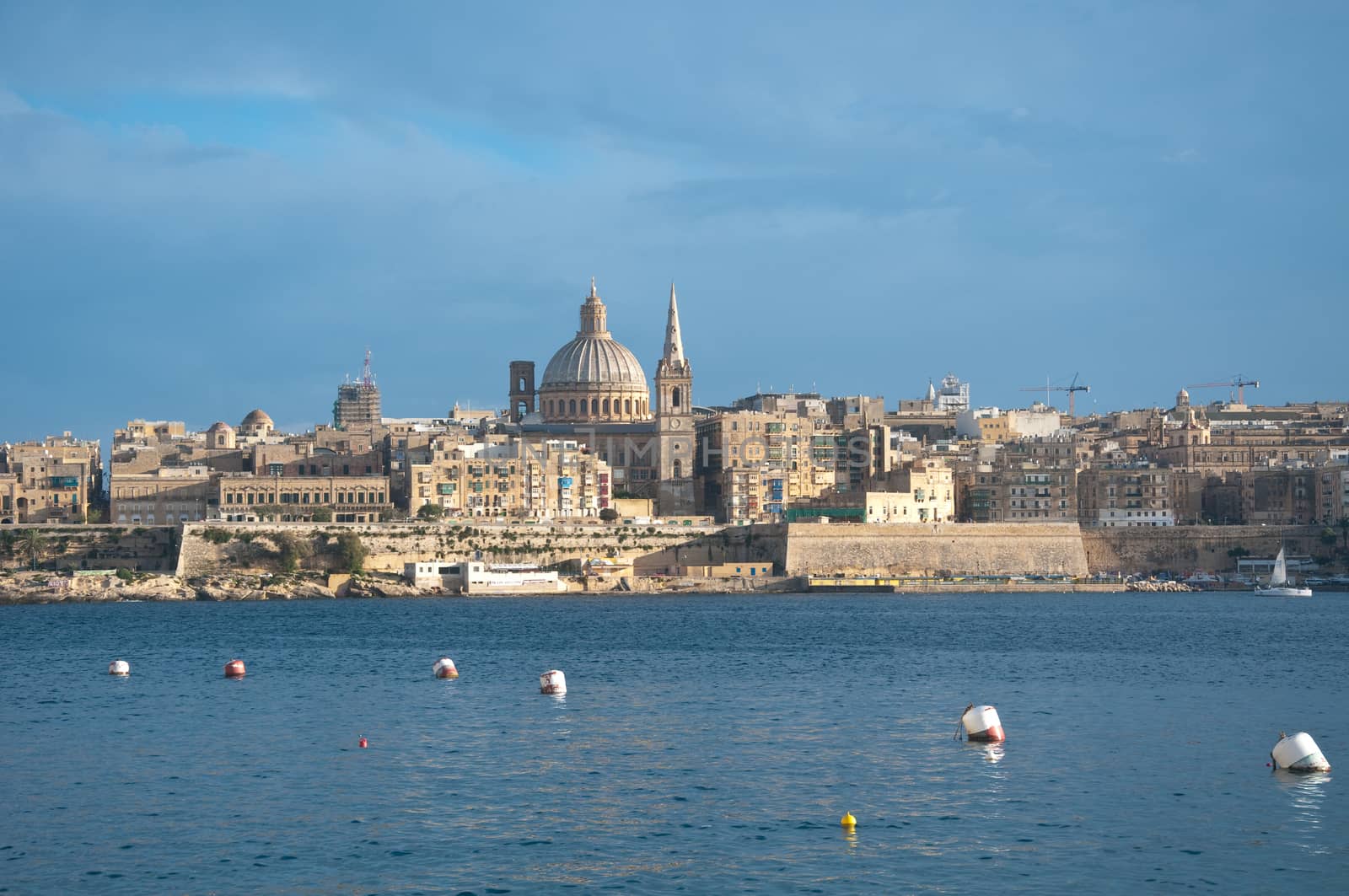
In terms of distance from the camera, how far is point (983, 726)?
2806 centimetres

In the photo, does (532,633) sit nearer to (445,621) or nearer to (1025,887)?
(445,621)

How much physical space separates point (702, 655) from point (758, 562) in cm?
4250

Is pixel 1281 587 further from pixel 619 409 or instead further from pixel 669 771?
pixel 669 771

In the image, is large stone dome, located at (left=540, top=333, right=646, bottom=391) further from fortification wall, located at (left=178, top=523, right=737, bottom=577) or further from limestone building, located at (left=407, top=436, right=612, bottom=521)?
fortification wall, located at (left=178, top=523, right=737, bottom=577)

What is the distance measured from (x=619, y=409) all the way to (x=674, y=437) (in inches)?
364

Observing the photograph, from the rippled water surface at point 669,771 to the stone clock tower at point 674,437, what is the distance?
5387 cm

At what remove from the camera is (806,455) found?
10394 centimetres

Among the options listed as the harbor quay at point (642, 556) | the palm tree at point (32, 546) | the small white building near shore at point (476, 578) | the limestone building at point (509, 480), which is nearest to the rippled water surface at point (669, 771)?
the harbor quay at point (642, 556)

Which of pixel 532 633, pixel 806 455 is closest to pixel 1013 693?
pixel 532 633

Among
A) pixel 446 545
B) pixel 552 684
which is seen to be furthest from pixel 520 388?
pixel 552 684

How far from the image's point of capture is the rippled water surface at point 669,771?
66.2ft

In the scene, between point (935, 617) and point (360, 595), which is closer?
point (935, 617)

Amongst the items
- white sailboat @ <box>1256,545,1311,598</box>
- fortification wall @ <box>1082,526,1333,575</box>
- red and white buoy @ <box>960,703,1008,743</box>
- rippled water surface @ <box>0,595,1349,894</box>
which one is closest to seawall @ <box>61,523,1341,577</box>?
fortification wall @ <box>1082,526,1333,575</box>

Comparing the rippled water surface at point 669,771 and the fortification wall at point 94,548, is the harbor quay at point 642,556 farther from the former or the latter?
the rippled water surface at point 669,771
